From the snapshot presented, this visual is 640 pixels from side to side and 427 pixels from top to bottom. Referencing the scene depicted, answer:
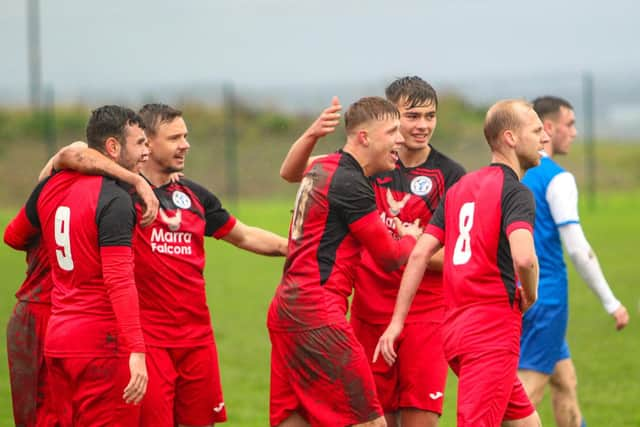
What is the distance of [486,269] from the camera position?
16.7 ft

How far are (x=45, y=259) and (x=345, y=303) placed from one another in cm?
177

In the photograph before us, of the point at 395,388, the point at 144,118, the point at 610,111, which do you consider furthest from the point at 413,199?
the point at 610,111

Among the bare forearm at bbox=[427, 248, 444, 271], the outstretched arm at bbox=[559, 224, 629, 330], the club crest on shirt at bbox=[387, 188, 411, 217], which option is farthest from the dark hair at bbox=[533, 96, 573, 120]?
the bare forearm at bbox=[427, 248, 444, 271]

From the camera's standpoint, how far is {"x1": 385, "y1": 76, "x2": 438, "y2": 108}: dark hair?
6.10 metres

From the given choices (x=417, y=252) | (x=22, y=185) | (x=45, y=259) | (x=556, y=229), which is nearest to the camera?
(x=417, y=252)

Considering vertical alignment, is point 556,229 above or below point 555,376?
above

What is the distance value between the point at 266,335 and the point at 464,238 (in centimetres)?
725

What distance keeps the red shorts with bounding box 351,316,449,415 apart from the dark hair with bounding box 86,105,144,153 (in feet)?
6.08

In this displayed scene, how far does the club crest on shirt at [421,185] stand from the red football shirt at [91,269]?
69.0 inches

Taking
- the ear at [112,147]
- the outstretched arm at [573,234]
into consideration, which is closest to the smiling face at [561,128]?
the outstretched arm at [573,234]

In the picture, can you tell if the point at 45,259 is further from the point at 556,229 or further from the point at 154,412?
the point at 556,229

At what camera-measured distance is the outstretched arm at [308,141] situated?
5.75 metres

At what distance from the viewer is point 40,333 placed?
5.93 m

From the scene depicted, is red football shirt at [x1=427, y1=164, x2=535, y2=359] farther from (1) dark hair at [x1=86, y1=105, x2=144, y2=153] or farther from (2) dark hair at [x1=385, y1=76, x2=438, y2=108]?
(1) dark hair at [x1=86, y1=105, x2=144, y2=153]
